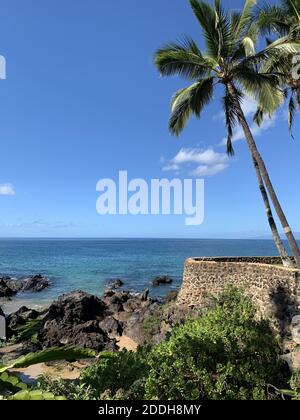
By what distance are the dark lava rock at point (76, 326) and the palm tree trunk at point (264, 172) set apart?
31.1ft

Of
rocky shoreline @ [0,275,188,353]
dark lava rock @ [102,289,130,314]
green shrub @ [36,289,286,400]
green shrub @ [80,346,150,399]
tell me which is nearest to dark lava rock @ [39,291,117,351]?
rocky shoreline @ [0,275,188,353]

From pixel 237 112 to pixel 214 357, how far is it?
10.5 metres

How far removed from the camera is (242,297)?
15.3 metres

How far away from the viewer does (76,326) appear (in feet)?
65.1

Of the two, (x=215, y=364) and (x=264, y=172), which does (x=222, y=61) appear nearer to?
(x=264, y=172)

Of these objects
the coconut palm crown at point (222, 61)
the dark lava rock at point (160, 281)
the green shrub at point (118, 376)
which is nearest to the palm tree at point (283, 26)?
the coconut palm crown at point (222, 61)

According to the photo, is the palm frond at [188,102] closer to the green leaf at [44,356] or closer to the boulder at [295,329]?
the boulder at [295,329]

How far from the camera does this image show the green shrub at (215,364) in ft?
28.0

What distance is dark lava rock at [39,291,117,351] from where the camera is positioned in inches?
707

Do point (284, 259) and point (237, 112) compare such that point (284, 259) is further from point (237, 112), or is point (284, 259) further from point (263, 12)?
point (263, 12)

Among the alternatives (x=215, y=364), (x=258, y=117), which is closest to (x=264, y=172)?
(x=258, y=117)

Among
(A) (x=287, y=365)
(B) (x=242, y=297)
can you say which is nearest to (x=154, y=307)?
(B) (x=242, y=297)

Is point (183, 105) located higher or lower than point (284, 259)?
higher
